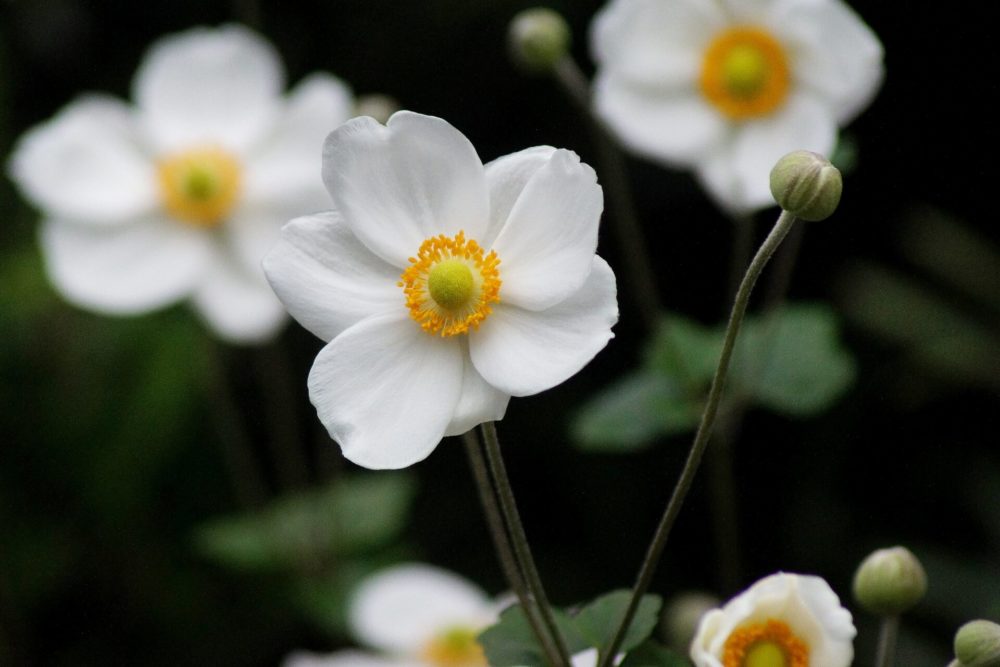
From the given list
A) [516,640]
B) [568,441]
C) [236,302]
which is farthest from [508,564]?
[568,441]

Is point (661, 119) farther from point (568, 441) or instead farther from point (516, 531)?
point (568, 441)

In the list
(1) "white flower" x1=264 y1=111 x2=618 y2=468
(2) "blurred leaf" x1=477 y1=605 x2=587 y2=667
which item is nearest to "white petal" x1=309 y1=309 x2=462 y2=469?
(1) "white flower" x1=264 y1=111 x2=618 y2=468

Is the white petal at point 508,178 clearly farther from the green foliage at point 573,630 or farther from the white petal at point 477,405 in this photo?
the green foliage at point 573,630

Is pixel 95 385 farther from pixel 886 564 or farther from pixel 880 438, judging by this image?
pixel 886 564

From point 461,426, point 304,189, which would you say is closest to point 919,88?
point 304,189

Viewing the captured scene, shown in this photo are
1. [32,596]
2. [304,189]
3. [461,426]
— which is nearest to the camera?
[461,426]

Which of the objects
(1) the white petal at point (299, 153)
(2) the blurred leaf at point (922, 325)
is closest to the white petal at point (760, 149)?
(1) the white petal at point (299, 153)
